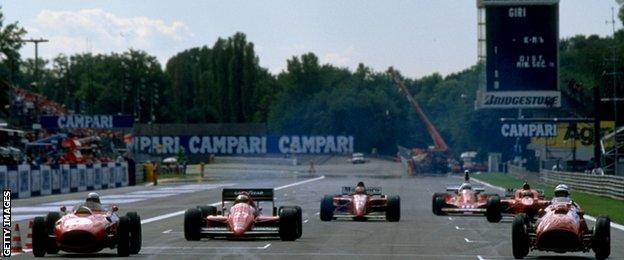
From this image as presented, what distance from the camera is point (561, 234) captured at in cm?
2277

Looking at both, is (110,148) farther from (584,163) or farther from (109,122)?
(584,163)

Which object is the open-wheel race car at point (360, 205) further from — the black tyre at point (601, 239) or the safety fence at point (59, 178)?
the safety fence at point (59, 178)

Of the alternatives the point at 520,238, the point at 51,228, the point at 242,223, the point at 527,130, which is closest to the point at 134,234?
the point at 51,228

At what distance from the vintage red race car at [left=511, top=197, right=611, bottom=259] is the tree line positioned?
163ft

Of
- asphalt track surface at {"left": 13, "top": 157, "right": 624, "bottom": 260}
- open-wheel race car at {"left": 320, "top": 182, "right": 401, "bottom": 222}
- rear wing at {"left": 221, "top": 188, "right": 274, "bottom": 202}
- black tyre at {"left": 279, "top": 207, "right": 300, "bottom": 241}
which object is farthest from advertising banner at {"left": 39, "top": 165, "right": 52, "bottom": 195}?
black tyre at {"left": 279, "top": 207, "right": 300, "bottom": 241}

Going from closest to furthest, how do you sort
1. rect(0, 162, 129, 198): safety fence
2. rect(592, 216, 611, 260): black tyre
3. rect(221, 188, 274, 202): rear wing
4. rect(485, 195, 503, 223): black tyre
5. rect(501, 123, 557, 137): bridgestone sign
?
rect(592, 216, 611, 260): black tyre, rect(221, 188, 274, 202): rear wing, rect(485, 195, 503, 223): black tyre, rect(0, 162, 129, 198): safety fence, rect(501, 123, 557, 137): bridgestone sign

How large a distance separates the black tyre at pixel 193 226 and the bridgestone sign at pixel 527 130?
55158 millimetres

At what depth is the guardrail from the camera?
56875mm

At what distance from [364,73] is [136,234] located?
155 metres

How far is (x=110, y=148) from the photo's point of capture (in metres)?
102

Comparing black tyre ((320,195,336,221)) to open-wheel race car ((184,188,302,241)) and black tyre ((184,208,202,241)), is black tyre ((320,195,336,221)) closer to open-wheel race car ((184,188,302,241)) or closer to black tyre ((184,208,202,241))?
open-wheel race car ((184,188,302,241))

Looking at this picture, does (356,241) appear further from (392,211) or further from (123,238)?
(392,211)

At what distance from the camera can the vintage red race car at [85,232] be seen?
23000 millimetres

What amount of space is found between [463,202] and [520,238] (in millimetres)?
17766
